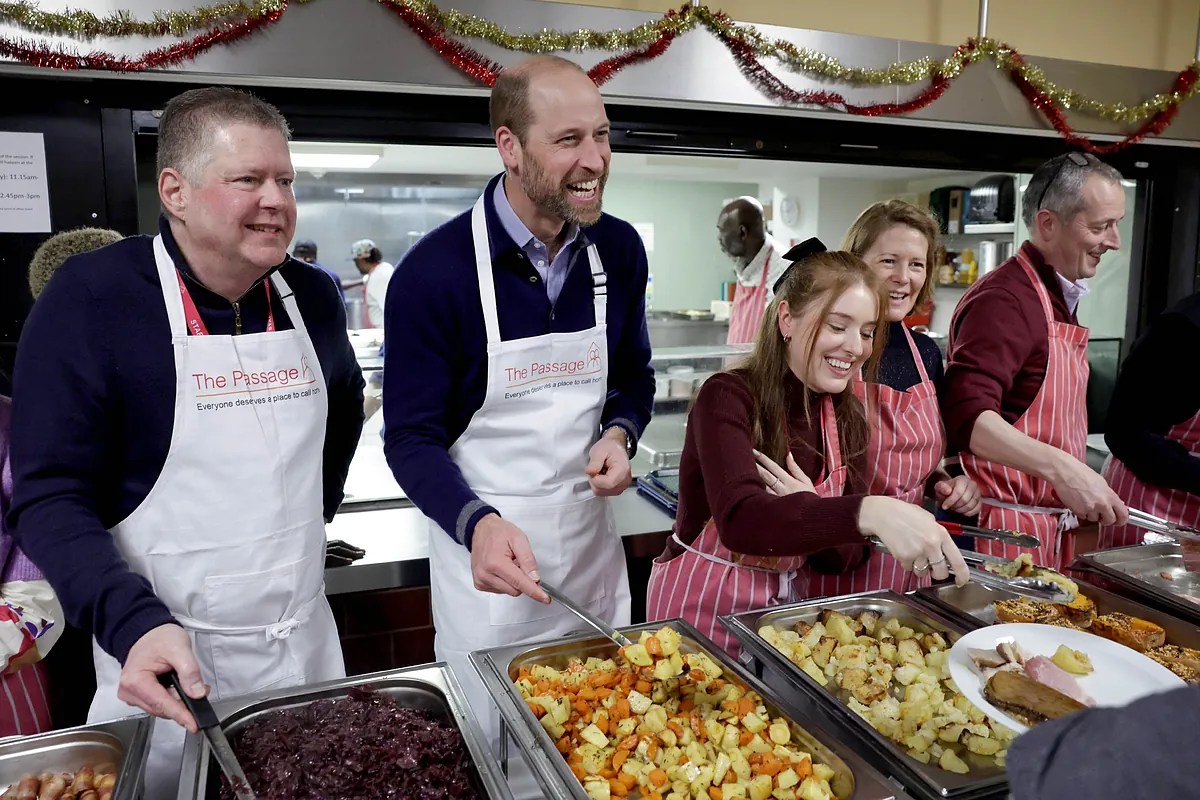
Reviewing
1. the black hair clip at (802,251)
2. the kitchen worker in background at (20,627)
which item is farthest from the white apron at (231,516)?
→ the black hair clip at (802,251)

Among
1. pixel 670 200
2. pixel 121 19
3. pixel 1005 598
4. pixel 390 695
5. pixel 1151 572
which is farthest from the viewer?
pixel 670 200

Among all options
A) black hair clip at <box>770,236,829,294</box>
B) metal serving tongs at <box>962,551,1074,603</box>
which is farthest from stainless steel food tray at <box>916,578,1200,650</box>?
black hair clip at <box>770,236,829,294</box>

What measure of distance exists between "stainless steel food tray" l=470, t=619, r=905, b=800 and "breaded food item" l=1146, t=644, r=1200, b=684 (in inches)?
24.7

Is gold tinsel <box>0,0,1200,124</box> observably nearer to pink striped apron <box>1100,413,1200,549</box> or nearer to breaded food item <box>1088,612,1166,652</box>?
pink striped apron <box>1100,413,1200,549</box>

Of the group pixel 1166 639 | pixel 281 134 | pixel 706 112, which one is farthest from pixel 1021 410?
pixel 281 134

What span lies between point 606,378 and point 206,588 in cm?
89

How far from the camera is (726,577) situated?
172 cm

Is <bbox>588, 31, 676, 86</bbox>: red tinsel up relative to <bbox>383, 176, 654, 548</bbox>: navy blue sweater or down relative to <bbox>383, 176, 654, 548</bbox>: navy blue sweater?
up

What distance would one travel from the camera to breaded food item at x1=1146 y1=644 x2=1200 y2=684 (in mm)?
1311

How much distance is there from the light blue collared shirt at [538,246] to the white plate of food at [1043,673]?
1.03 meters

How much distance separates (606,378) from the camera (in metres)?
1.86

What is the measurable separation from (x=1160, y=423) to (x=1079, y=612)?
1.19 m

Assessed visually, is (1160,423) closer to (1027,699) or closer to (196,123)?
(1027,699)

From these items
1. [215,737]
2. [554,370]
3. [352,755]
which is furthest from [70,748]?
[554,370]
